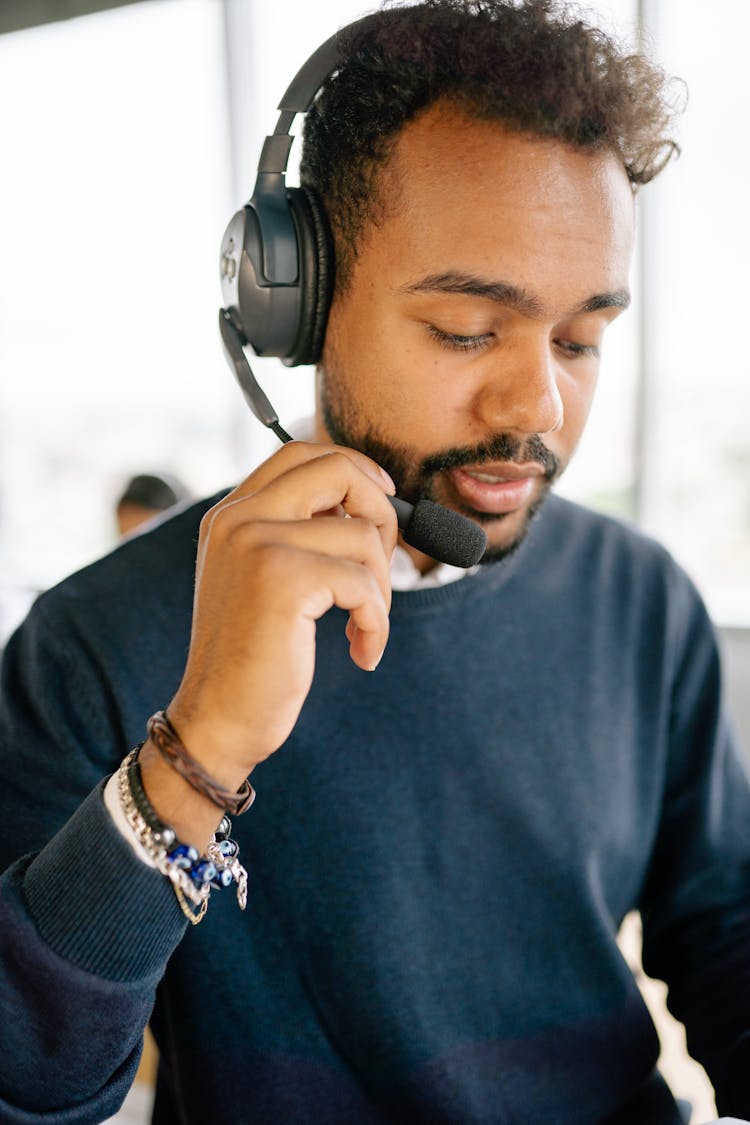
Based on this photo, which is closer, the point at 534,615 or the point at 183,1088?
the point at 183,1088

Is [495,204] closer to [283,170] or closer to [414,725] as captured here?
[283,170]

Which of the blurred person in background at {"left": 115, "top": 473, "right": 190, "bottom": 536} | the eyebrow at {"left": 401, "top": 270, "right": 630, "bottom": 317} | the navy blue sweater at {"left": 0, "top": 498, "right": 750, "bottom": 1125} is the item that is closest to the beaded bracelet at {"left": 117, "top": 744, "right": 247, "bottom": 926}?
the navy blue sweater at {"left": 0, "top": 498, "right": 750, "bottom": 1125}

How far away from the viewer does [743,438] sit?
2.99 meters

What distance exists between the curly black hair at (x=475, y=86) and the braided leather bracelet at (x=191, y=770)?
434mm

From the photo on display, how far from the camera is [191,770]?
61 cm

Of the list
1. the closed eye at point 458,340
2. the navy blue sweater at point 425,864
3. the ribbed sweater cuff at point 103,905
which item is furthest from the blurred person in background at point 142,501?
the ribbed sweater cuff at point 103,905

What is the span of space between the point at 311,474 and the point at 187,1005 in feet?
1.78

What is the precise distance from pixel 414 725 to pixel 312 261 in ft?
1.50

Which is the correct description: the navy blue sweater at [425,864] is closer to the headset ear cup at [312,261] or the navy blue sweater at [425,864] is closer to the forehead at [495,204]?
the headset ear cup at [312,261]

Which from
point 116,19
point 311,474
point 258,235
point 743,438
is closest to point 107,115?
point 116,19

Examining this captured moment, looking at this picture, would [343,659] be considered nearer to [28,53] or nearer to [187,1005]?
[187,1005]

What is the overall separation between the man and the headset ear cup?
0.05 ft

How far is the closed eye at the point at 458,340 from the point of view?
0.78 m

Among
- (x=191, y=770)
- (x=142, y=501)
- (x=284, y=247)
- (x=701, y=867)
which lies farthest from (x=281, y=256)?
(x=142, y=501)
